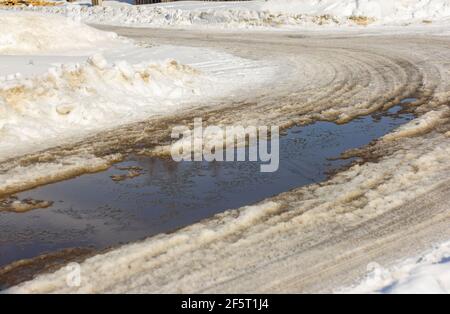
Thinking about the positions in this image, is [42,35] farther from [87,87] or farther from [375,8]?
[375,8]

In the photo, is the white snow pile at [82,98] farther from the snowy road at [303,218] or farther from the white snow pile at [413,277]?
the white snow pile at [413,277]

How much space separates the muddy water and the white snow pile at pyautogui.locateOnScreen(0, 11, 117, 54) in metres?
9.47

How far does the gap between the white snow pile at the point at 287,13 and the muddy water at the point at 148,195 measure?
16504mm

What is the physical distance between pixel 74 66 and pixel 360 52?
8585 millimetres

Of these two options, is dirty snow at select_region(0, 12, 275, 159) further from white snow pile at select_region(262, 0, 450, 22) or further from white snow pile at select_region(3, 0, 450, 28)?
white snow pile at select_region(262, 0, 450, 22)

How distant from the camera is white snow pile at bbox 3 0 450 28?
2345cm

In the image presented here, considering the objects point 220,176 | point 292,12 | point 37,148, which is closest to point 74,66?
point 37,148

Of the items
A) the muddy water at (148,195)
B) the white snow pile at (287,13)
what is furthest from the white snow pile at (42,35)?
the muddy water at (148,195)

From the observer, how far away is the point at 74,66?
34.8ft

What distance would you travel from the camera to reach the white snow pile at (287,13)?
23453 millimetres

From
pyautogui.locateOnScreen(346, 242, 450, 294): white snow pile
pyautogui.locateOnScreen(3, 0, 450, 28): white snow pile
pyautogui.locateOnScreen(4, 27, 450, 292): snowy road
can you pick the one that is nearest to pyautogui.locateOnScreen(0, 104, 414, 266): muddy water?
pyautogui.locateOnScreen(4, 27, 450, 292): snowy road

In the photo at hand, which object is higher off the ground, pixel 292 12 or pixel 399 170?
pixel 292 12

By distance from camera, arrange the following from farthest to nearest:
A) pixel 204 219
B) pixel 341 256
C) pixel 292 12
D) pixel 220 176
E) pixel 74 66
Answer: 1. pixel 292 12
2. pixel 74 66
3. pixel 220 176
4. pixel 204 219
5. pixel 341 256
